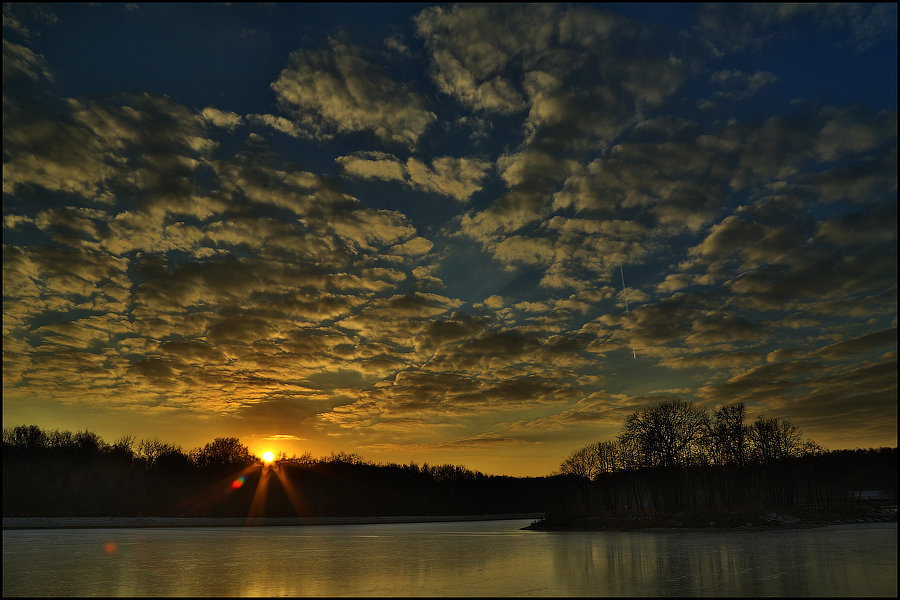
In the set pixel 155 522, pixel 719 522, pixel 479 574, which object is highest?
pixel 479 574

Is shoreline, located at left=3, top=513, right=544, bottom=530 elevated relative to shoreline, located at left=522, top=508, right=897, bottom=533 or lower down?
lower down

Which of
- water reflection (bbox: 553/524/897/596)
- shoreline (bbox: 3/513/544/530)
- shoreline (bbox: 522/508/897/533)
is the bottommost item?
shoreline (bbox: 3/513/544/530)

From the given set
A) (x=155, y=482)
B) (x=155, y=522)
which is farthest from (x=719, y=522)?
(x=155, y=482)

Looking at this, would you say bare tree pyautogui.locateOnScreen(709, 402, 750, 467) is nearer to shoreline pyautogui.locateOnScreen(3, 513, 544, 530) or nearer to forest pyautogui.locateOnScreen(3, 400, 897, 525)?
forest pyautogui.locateOnScreen(3, 400, 897, 525)

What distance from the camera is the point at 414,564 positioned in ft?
94.2

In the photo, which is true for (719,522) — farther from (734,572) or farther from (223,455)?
(223,455)

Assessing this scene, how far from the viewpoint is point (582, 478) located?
129000mm

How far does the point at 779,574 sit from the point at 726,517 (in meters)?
52.4

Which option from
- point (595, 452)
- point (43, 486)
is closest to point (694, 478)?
point (595, 452)

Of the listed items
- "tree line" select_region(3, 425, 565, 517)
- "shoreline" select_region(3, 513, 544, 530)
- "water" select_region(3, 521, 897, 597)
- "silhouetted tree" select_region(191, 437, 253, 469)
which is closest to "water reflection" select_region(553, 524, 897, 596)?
"water" select_region(3, 521, 897, 597)

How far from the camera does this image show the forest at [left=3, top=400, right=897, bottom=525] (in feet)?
320

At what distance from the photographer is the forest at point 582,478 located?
9744cm

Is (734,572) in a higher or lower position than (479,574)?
higher

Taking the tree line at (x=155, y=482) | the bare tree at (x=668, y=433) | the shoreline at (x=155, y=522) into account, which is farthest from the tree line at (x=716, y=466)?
the shoreline at (x=155, y=522)
